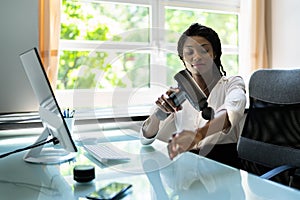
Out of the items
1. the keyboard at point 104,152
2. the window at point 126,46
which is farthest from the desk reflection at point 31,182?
the window at point 126,46

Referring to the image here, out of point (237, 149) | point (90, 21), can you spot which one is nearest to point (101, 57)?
point (237, 149)

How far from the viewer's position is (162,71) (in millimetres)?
986

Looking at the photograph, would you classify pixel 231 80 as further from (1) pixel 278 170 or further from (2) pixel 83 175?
(2) pixel 83 175

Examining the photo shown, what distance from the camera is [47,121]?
1094 millimetres

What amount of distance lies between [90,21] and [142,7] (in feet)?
1.47

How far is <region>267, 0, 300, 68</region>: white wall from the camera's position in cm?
268

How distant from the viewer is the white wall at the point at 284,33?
2.68 meters

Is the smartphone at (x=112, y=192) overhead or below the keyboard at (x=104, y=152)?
overhead

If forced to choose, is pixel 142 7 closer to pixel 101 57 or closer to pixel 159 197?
pixel 101 57

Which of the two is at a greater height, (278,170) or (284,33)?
(284,33)

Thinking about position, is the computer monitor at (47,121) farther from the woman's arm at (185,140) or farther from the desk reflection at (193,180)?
the woman's arm at (185,140)

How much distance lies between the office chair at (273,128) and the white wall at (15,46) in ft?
4.38

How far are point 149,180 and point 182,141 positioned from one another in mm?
336

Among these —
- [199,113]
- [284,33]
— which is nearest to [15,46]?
[199,113]
